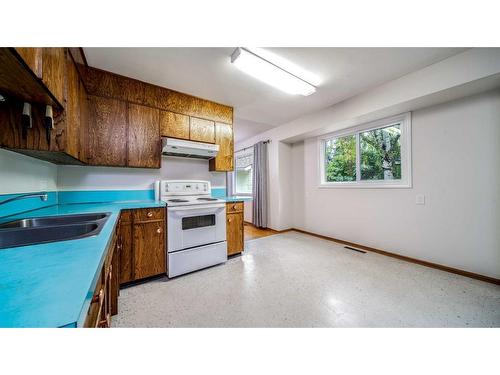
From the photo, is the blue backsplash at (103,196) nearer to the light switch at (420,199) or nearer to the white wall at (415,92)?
the white wall at (415,92)

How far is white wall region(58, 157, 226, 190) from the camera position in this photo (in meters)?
2.14

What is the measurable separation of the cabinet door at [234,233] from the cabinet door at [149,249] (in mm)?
875

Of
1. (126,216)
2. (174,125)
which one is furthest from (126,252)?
(174,125)

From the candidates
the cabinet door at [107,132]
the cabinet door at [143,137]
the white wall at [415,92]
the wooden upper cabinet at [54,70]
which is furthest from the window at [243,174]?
the wooden upper cabinet at [54,70]

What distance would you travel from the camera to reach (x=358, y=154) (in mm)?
3203

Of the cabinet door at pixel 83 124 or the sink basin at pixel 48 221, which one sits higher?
the cabinet door at pixel 83 124

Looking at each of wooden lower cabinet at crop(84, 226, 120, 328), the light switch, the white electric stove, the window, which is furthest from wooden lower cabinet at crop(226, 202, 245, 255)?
the window

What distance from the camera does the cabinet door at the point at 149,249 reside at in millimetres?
1971

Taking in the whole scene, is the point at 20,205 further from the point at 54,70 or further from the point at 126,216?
the point at 54,70

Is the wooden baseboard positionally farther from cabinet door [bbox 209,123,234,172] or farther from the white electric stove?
cabinet door [bbox 209,123,234,172]

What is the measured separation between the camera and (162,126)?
2428 mm

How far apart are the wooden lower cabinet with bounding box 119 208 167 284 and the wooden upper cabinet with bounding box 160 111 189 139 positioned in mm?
1034
